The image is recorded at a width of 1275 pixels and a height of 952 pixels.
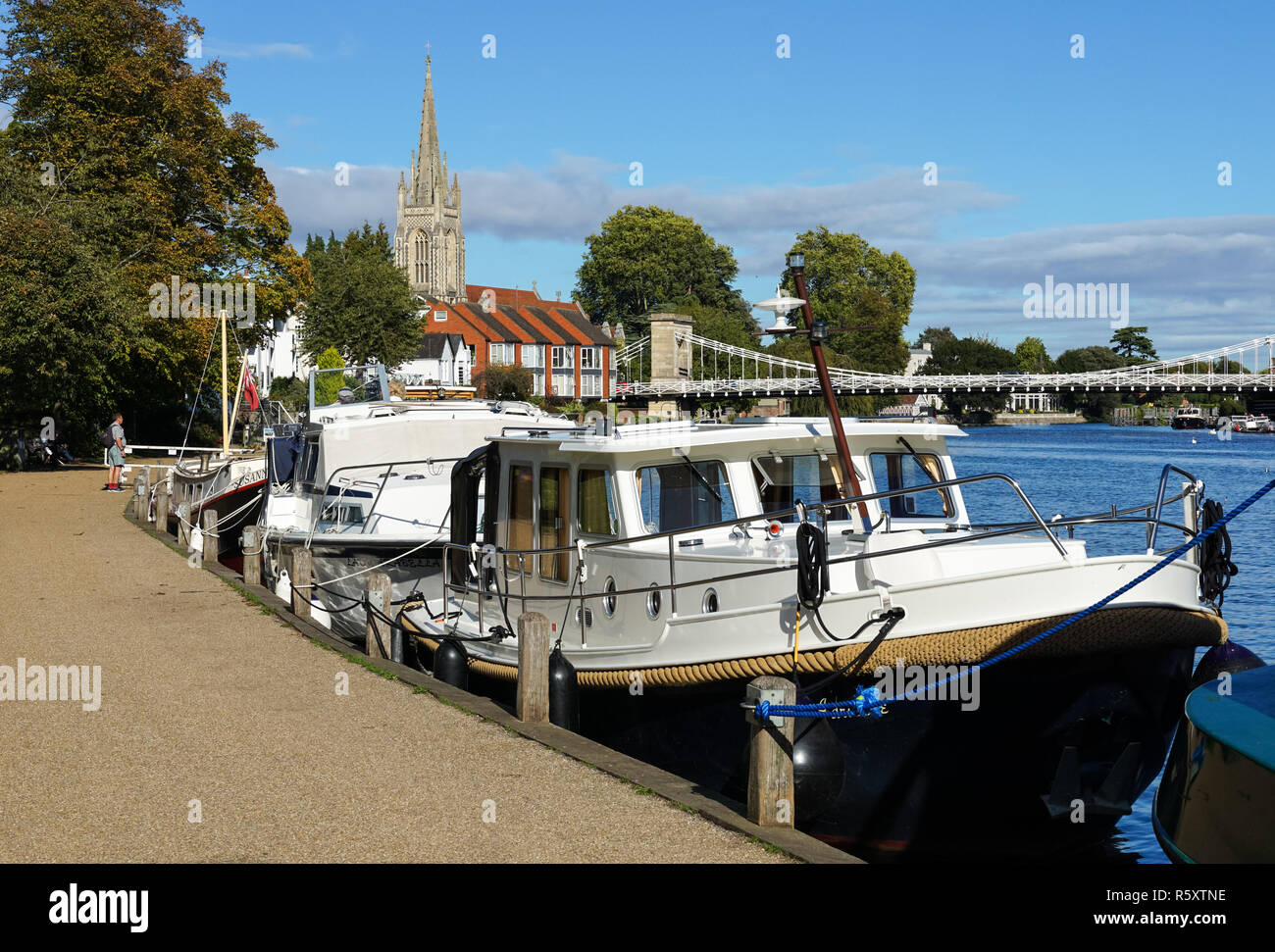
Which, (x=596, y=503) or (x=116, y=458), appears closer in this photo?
(x=596, y=503)

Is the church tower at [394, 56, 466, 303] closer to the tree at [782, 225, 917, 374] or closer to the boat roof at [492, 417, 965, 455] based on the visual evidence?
the tree at [782, 225, 917, 374]

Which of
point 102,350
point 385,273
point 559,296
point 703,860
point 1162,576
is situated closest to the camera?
point 703,860

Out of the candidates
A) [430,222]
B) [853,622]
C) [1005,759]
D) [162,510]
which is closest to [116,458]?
[162,510]

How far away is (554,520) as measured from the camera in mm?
10328

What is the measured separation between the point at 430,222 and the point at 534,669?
141 m

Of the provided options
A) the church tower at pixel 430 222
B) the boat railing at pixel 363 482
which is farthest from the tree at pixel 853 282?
the boat railing at pixel 363 482

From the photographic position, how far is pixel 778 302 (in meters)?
9.23

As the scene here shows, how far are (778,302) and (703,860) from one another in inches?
180

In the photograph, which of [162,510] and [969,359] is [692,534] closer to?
[162,510]

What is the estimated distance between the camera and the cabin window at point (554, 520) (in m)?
10.1

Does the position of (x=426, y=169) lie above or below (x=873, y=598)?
above

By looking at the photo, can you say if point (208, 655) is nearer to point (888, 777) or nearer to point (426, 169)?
point (888, 777)

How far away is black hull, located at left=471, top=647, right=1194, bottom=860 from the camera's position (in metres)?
7.41
